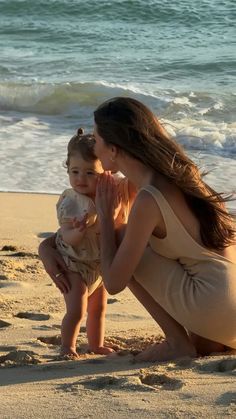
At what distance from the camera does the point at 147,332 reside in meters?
4.35

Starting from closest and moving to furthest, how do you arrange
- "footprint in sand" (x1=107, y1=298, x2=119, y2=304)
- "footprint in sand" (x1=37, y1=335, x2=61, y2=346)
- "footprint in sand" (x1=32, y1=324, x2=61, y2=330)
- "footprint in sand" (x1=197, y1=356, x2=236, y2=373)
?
"footprint in sand" (x1=197, y1=356, x2=236, y2=373) < "footprint in sand" (x1=37, y1=335, x2=61, y2=346) < "footprint in sand" (x1=32, y1=324, x2=61, y2=330) < "footprint in sand" (x1=107, y1=298, x2=119, y2=304)

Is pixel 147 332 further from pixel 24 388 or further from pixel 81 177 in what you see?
pixel 24 388

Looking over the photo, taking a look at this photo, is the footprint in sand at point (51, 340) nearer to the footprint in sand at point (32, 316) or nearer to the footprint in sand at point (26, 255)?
the footprint in sand at point (32, 316)

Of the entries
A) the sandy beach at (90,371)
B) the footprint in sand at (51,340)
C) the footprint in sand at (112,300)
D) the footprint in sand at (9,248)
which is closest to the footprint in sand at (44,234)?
the footprint in sand at (9,248)

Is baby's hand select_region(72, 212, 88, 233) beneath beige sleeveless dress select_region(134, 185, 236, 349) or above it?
above

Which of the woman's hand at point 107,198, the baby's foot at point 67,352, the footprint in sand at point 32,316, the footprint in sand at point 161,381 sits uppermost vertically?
the woman's hand at point 107,198

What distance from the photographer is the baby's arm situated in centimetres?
383

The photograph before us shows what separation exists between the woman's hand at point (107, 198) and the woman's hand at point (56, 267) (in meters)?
0.32

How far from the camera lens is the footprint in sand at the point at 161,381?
3164 millimetres

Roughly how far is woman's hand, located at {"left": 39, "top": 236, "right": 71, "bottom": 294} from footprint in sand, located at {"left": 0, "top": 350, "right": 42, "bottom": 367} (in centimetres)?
30

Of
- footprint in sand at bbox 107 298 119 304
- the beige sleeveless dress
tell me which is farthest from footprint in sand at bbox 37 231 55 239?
the beige sleeveless dress

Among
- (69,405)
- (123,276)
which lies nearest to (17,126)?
(123,276)

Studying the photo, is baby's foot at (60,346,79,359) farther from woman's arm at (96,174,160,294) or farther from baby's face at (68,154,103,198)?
baby's face at (68,154,103,198)

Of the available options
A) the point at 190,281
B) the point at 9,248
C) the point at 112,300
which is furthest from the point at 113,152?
the point at 9,248
